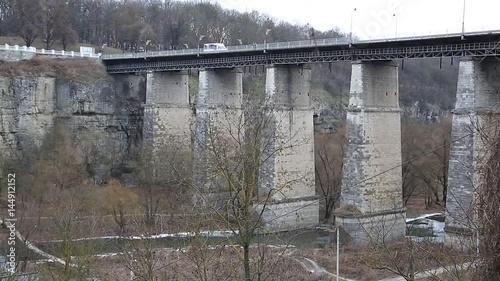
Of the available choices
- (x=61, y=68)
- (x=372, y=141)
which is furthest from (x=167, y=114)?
(x=372, y=141)

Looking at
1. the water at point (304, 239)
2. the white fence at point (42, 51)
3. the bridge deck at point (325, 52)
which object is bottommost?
the water at point (304, 239)

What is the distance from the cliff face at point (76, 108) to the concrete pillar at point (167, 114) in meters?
5.52

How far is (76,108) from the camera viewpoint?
48906 mm

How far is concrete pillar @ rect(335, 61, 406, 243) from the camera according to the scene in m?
32.1

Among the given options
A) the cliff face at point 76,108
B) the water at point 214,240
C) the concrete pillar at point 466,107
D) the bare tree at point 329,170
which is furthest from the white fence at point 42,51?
the concrete pillar at point 466,107

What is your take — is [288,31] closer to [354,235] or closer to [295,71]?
[295,71]

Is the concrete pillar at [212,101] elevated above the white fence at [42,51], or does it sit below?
below

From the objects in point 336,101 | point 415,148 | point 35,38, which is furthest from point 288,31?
point 415,148

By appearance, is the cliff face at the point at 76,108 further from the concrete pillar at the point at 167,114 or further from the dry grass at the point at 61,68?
the concrete pillar at the point at 167,114

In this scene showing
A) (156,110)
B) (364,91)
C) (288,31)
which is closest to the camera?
(364,91)

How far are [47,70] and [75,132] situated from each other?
5.31m

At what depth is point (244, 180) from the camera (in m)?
11.0

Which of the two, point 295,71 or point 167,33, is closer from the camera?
point 295,71

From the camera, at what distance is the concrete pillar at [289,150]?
1419 inches
